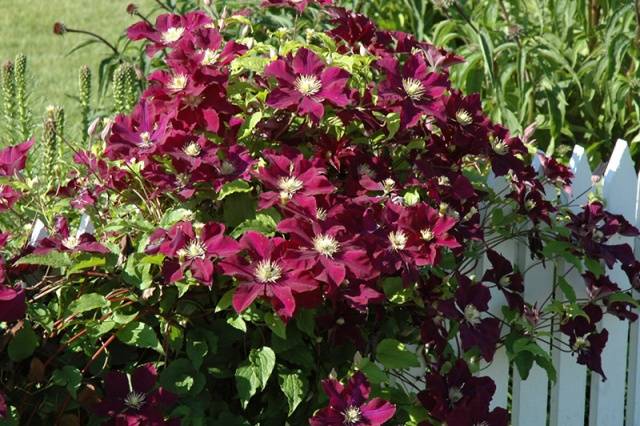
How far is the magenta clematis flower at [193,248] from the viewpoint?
168 centimetres

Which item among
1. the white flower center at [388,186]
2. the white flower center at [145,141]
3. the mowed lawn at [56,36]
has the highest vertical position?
the mowed lawn at [56,36]

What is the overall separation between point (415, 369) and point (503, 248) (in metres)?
0.33

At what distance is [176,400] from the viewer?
175cm

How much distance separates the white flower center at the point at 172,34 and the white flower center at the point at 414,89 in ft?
1.40

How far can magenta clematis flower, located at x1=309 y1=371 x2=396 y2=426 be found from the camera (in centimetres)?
176

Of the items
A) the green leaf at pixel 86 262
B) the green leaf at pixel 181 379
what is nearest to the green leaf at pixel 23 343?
the green leaf at pixel 86 262

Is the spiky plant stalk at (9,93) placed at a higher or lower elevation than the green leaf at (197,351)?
higher

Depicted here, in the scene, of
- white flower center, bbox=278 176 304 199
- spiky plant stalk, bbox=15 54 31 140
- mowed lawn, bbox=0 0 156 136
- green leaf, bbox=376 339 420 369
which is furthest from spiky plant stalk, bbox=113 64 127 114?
mowed lawn, bbox=0 0 156 136

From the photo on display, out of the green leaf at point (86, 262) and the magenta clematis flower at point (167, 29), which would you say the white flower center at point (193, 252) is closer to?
the green leaf at point (86, 262)

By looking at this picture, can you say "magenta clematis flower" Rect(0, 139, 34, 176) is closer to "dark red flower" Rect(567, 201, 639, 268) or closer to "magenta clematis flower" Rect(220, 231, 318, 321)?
"magenta clematis flower" Rect(220, 231, 318, 321)

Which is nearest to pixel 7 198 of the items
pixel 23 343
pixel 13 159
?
pixel 13 159

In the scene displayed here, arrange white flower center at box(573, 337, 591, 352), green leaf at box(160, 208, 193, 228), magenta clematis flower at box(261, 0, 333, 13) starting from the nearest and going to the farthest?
green leaf at box(160, 208, 193, 228) < magenta clematis flower at box(261, 0, 333, 13) < white flower center at box(573, 337, 591, 352)

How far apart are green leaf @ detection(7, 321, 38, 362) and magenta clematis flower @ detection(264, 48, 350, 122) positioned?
1.75ft

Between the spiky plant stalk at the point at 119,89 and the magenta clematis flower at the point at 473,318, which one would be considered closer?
the magenta clematis flower at the point at 473,318
